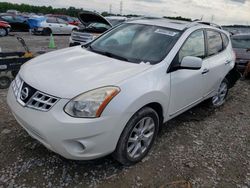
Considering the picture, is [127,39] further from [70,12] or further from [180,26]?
[70,12]

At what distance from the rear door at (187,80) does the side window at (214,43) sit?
0.24 m

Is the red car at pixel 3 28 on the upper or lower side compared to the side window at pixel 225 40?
lower

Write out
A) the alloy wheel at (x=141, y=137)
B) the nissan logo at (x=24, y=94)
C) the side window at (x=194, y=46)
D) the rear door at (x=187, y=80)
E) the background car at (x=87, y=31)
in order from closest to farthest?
the nissan logo at (x=24, y=94) < the alloy wheel at (x=141, y=137) < the rear door at (x=187, y=80) < the side window at (x=194, y=46) < the background car at (x=87, y=31)

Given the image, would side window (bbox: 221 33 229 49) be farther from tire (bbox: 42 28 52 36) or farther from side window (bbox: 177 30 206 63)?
tire (bbox: 42 28 52 36)

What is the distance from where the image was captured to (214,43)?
4.67 m

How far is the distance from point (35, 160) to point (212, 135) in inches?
107

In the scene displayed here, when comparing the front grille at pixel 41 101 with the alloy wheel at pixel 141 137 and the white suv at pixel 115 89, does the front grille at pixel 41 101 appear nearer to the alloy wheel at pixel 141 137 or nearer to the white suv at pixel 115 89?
the white suv at pixel 115 89

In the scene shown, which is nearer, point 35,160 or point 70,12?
point 35,160

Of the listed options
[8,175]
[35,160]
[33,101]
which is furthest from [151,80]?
[8,175]

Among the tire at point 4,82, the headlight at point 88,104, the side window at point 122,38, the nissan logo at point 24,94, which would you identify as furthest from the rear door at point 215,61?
the tire at point 4,82

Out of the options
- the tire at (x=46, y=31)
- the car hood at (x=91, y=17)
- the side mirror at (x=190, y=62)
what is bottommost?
the tire at (x=46, y=31)

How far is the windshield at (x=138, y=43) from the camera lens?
349cm

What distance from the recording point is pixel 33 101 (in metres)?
2.70

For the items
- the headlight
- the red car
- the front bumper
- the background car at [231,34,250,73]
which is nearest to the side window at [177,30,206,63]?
the headlight
